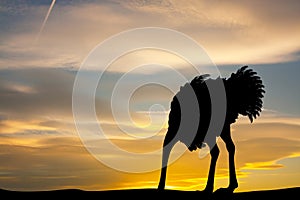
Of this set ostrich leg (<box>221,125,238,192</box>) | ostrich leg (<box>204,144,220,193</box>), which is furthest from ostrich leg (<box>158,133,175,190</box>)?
ostrich leg (<box>221,125,238,192</box>)

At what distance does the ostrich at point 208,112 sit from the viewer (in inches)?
855

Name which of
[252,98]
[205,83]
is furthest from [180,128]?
[252,98]

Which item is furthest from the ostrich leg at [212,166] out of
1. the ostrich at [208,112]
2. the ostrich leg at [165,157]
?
the ostrich leg at [165,157]

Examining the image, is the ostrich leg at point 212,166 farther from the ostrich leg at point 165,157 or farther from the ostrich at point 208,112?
the ostrich leg at point 165,157

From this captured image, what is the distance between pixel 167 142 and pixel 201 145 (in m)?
1.52

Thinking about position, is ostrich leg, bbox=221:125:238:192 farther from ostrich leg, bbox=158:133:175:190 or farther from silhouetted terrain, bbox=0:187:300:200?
ostrich leg, bbox=158:133:175:190

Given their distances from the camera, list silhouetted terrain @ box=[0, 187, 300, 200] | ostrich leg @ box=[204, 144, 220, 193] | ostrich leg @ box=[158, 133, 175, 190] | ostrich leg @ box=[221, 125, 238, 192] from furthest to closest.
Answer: ostrich leg @ box=[221, 125, 238, 192]
ostrich leg @ box=[158, 133, 175, 190]
ostrich leg @ box=[204, 144, 220, 193]
silhouetted terrain @ box=[0, 187, 300, 200]

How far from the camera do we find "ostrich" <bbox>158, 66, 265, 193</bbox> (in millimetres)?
21719

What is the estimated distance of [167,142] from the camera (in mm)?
22047

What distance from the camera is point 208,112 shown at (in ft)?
72.0

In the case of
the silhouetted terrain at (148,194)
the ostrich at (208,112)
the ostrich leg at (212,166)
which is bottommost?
the silhouetted terrain at (148,194)

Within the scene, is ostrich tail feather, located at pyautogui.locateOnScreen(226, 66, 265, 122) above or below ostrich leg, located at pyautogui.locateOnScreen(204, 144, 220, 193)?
above

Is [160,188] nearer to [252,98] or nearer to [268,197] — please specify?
[268,197]

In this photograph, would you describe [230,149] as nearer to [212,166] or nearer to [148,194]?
[212,166]
